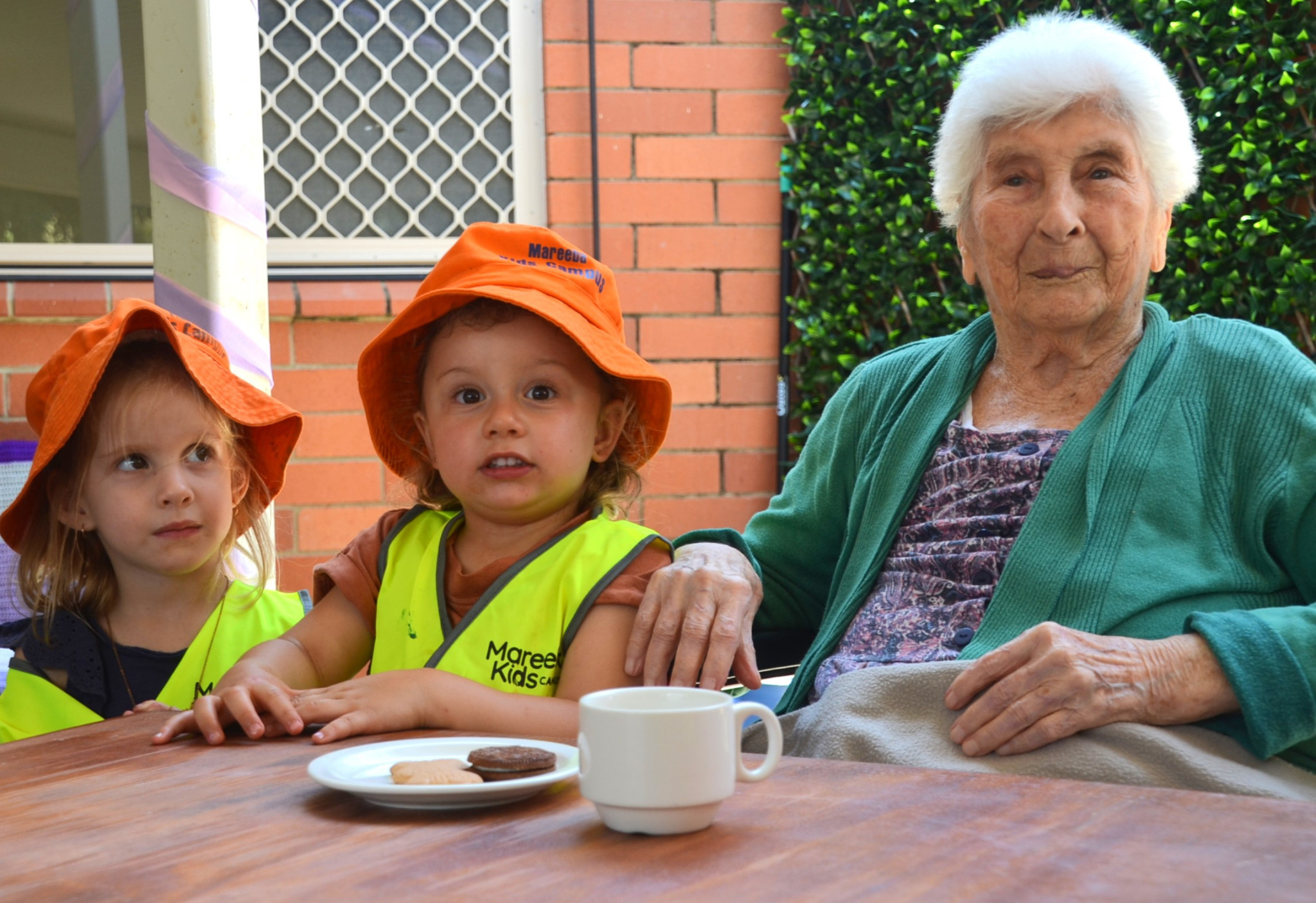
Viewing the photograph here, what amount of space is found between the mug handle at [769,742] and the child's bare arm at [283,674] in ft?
1.86

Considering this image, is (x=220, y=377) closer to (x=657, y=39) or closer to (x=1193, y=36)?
(x=657, y=39)

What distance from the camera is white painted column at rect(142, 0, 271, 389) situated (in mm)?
1930

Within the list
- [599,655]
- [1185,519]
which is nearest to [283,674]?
[599,655]

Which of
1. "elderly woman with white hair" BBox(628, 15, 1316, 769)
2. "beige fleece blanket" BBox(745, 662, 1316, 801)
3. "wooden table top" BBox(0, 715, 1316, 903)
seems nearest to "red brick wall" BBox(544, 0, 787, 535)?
"elderly woman with white hair" BBox(628, 15, 1316, 769)

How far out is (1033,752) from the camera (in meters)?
1.29

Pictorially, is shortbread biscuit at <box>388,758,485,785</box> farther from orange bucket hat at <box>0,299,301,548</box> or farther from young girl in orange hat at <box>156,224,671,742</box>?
orange bucket hat at <box>0,299,301,548</box>

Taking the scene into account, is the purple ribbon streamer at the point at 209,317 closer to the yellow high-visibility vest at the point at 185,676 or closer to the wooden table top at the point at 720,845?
the yellow high-visibility vest at the point at 185,676

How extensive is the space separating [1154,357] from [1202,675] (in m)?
0.53

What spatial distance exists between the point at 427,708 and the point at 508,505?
15.6 inches

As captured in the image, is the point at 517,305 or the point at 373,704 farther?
the point at 517,305

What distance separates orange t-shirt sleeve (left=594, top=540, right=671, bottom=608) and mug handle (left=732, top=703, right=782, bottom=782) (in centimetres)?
67

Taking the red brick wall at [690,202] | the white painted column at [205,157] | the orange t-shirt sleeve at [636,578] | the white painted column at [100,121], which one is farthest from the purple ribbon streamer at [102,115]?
the orange t-shirt sleeve at [636,578]

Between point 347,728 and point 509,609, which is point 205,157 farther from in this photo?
point 347,728

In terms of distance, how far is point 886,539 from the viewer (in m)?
1.76
